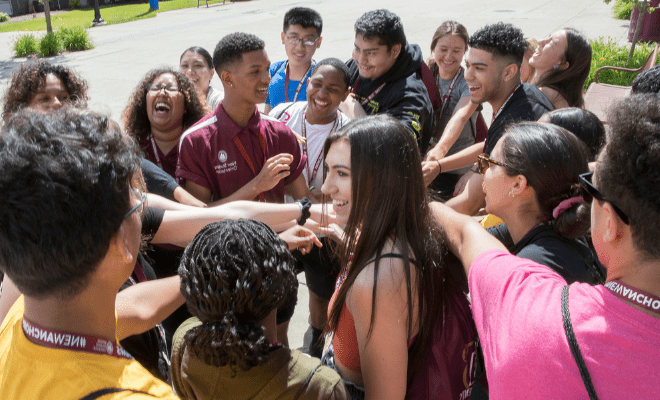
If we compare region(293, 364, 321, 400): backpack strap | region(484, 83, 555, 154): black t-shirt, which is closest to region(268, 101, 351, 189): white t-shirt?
region(484, 83, 555, 154): black t-shirt

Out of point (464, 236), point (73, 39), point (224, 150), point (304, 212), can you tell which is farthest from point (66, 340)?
point (73, 39)

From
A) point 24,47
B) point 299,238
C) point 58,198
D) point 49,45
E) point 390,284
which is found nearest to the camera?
point 58,198

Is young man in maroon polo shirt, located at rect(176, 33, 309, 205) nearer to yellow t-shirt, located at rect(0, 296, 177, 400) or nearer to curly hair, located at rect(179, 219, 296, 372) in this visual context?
curly hair, located at rect(179, 219, 296, 372)

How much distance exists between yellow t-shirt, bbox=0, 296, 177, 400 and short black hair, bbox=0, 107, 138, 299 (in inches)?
5.6

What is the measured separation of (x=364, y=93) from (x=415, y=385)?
270cm

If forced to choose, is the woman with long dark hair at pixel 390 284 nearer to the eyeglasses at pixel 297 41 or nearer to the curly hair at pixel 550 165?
the curly hair at pixel 550 165

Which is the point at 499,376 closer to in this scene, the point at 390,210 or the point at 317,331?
the point at 390,210

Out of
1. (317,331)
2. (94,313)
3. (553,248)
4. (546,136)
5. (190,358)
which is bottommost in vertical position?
(317,331)

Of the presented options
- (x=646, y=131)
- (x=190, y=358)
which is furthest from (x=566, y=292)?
(x=190, y=358)

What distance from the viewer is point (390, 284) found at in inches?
64.2

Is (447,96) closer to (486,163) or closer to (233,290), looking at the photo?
(486,163)

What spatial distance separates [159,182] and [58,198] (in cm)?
180

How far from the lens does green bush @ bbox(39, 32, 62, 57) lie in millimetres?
14977

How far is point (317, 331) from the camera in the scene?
335 cm
